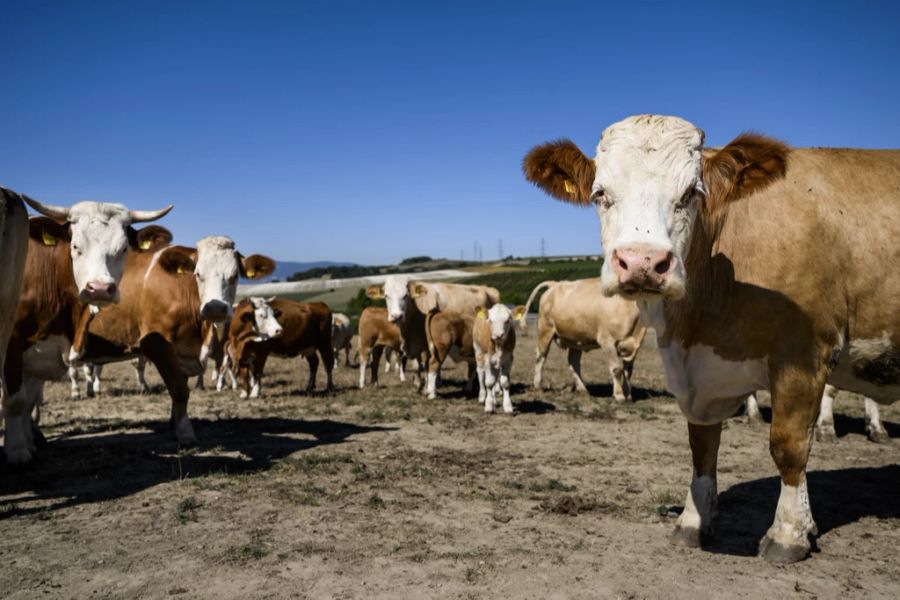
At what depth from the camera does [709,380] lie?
4.39 m

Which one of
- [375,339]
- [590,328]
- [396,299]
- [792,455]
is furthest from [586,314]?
[792,455]

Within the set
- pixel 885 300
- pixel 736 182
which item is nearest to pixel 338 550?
pixel 736 182

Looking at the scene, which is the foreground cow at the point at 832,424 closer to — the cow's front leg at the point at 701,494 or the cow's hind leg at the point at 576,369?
the cow's front leg at the point at 701,494

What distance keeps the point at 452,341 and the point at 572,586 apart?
9.04m

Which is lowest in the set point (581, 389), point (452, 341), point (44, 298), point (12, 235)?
point (581, 389)

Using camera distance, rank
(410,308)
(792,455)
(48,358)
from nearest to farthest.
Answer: (792,455) → (48,358) → (410,308)

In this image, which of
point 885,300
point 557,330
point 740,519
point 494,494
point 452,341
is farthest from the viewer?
point 557,330

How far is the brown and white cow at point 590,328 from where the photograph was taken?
12680 millimetres

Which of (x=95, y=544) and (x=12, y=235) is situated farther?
(x=12, y=235)

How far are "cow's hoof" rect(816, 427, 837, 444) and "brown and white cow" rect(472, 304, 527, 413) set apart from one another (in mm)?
4501

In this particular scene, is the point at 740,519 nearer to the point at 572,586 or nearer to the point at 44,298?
the point at 572,586

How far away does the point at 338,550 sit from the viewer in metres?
4.56

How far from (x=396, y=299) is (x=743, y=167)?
422 inches

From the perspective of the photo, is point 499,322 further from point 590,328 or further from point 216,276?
point 216,276
